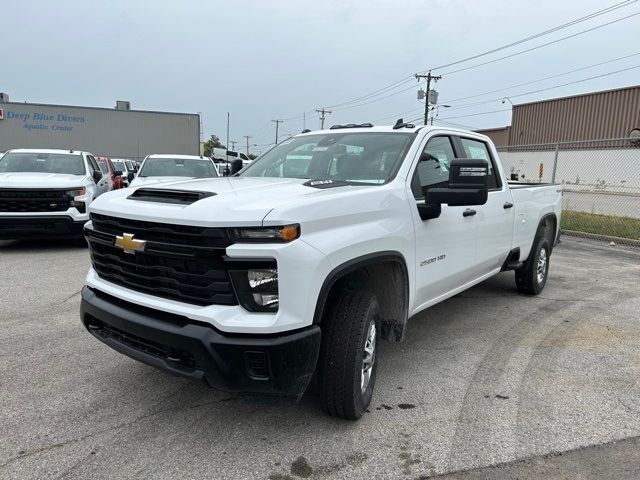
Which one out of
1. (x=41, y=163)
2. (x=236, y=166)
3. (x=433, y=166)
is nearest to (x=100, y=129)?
(x=41, y=163)

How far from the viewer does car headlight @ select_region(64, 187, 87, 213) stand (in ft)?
26.9

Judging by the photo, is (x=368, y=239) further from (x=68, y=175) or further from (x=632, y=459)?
(x=68, y=175)

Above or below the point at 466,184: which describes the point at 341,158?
above

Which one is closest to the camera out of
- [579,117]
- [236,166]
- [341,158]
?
[341,158]

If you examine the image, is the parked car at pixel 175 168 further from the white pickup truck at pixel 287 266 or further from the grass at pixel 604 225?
the grass at pixel 604 225

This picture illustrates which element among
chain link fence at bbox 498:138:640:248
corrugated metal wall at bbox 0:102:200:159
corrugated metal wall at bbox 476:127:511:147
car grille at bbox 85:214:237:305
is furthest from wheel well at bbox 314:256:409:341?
corrugated metal wall at bbox 476:127:511:147

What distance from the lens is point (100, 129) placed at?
30.7 metres

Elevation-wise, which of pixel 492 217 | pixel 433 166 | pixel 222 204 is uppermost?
pixel 433 166

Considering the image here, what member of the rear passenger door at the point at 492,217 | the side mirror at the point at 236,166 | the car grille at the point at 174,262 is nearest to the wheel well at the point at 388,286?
the car grille at the point at 174,262

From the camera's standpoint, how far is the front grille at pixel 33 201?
7.84m

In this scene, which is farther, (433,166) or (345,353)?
(433,166)

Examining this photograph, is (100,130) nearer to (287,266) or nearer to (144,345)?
(144,345)

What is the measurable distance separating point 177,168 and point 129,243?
9304 mm

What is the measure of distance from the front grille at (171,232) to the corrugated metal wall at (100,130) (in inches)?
1088
